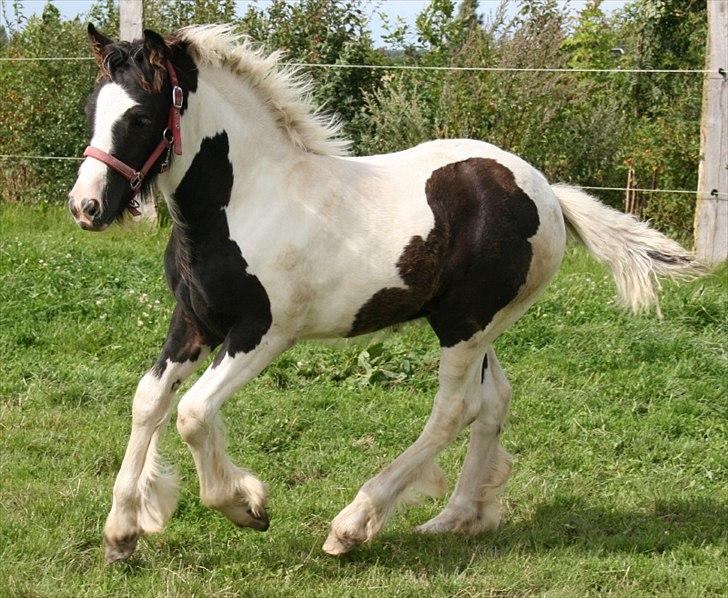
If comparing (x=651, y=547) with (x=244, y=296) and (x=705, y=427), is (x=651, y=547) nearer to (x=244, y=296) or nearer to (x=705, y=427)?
(x=705, y=427)

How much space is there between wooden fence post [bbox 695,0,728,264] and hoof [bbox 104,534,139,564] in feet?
19.7

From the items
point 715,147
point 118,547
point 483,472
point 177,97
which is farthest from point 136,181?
point 715,147

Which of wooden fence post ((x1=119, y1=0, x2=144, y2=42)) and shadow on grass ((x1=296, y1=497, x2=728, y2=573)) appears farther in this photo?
wooden fence post ((x1=119, y1=0, x2=144, y2=42))

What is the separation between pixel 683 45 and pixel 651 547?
25.8ft

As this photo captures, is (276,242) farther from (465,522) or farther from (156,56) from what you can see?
(465,522)

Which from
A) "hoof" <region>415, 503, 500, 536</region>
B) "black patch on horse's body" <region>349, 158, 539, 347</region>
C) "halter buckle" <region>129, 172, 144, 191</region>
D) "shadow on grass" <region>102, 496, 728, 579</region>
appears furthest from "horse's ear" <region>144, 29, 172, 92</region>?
"hoof" <region>415, 503, 500, 536</region>

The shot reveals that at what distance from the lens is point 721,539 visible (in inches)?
182

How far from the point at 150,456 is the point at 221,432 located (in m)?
0.38

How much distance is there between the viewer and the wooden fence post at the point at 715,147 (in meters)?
8.62

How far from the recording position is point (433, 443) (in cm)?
457

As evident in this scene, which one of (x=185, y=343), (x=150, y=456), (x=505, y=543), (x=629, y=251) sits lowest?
(x=505, y=543)

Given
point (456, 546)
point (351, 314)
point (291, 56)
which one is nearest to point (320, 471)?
point (456, 546)

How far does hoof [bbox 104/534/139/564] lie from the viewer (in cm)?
408

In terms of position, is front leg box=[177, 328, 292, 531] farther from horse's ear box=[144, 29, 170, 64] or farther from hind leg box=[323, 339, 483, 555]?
horse's ear box=[144, 29, 170, 64]
